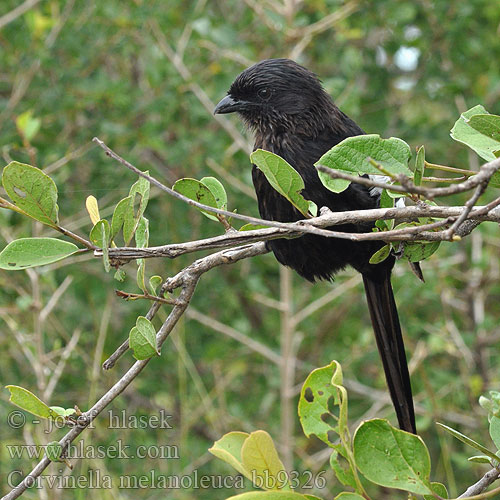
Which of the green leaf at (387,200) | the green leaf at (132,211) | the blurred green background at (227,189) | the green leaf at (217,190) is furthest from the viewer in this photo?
the blurred green background at (227,189)

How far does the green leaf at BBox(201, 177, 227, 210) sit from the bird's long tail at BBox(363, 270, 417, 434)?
3.88 feet

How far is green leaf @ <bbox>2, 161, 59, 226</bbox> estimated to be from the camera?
64.5 inches

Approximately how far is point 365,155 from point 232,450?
72 centimetres

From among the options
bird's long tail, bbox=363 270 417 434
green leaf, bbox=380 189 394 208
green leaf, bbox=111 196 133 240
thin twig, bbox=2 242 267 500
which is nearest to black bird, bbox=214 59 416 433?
bird's long tail, bbox=363 270 417 434

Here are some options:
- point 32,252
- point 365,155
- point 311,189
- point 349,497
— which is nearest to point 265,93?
point 311,189

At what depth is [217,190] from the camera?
2051 millimetres

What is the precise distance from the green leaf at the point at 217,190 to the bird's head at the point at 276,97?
41.9 inches

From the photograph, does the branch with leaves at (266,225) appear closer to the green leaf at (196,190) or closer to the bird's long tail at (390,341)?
the green leaf at (196,190)

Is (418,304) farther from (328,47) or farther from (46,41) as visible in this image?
(46,41)

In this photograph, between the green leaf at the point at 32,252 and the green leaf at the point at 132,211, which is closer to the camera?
the green leaf at the point at 32,252

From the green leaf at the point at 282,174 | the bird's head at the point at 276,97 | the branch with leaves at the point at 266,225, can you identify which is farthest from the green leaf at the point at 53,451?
the bird's head at the point at 276,97

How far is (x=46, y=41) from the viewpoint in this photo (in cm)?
455

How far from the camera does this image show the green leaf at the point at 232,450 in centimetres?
158

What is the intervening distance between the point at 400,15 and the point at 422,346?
2.05m
